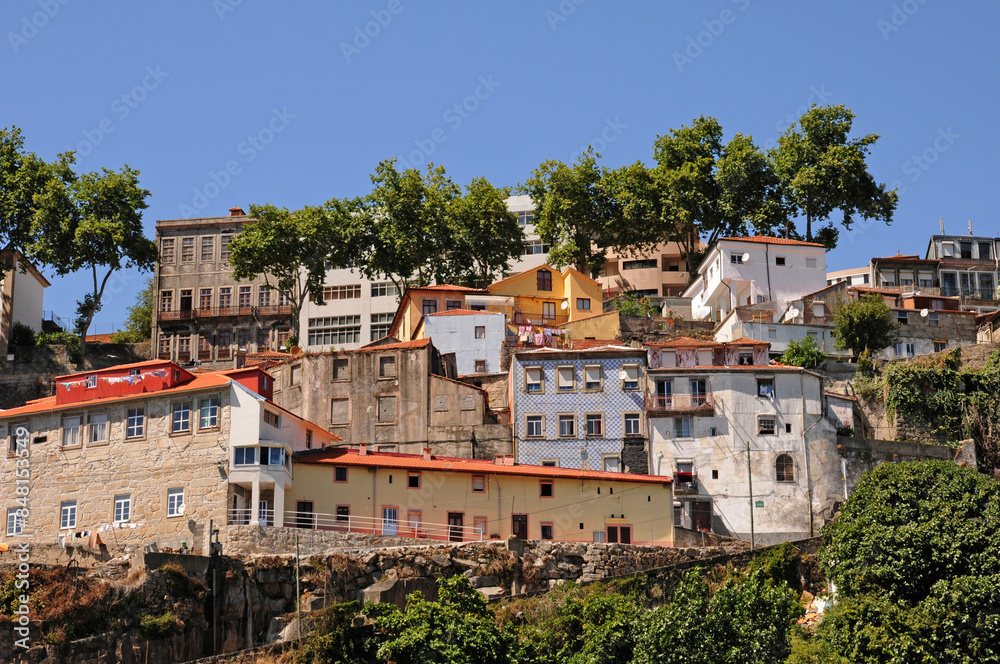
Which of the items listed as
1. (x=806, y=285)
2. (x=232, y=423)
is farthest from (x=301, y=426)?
(x=806, y=285)

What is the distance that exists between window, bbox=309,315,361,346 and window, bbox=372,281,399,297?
242 cm

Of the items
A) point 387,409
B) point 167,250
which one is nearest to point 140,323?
point 167,250

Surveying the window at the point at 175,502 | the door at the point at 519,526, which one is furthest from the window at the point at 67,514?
the door at the point at 519,526

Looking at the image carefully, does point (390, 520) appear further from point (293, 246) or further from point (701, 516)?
point (293, 246)

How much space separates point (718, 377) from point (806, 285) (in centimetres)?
2033

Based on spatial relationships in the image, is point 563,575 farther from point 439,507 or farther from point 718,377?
point 718,377

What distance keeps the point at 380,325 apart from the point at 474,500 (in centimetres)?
3621

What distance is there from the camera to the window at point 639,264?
102938 millimetres

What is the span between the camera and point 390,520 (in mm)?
56000

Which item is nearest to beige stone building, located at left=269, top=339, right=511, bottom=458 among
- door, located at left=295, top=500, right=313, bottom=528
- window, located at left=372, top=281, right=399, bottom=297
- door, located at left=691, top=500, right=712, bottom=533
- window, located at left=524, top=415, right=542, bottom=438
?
window, located at left=524, top=415, right=542, bottom=438

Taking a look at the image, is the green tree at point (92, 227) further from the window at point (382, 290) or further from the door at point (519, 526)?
the door at point (519, 526)

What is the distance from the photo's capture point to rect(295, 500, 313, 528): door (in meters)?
54.9

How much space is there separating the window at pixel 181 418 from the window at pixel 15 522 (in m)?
7.96

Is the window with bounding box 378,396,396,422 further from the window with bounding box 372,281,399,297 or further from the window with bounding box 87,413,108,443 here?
the window with bounding box 372,281,399,297
